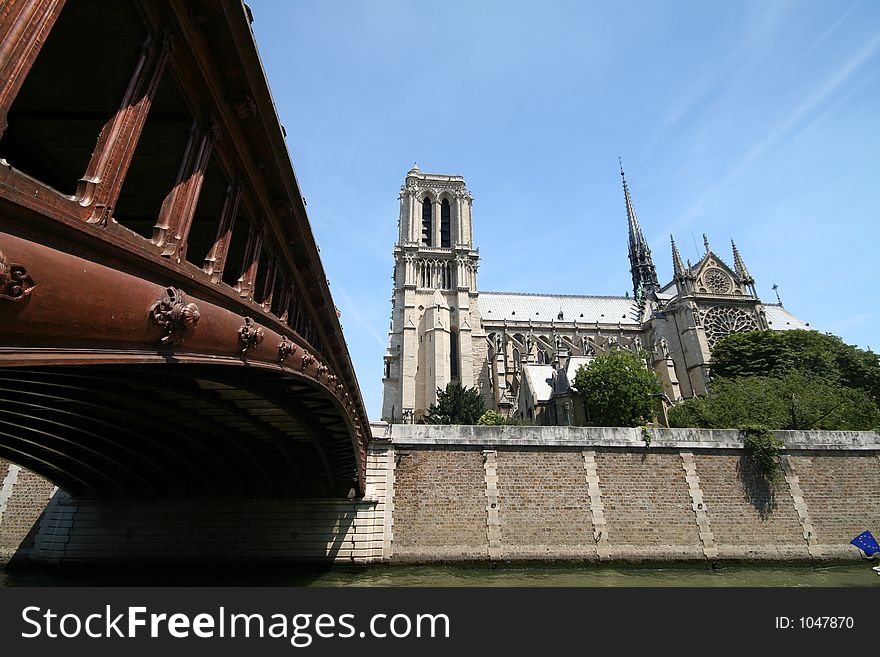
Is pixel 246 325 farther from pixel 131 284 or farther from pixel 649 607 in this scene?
pixel 649 607

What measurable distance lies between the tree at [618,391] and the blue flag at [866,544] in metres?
11.6

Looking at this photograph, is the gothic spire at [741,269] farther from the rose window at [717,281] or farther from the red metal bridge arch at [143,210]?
the red metal bridge arch at [143,210]

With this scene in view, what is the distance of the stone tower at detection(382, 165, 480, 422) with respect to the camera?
38625 mm

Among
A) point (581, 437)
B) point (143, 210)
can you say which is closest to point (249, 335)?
point (143, 210)

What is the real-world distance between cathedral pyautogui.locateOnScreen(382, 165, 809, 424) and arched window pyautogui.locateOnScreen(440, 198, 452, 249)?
0.36 ft

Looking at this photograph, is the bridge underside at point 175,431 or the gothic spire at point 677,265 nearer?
the bridge underside at point 175,431

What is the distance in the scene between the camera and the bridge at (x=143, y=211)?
2.17 metres

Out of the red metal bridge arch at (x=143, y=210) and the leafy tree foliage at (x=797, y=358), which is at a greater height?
the leafy tree foliage at (x=797, y=358)

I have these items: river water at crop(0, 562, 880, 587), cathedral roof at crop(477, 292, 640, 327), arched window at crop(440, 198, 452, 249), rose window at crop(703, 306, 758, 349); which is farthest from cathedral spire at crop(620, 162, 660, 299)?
river water at crop(0, 562, 880, 587)

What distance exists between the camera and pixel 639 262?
6669cm

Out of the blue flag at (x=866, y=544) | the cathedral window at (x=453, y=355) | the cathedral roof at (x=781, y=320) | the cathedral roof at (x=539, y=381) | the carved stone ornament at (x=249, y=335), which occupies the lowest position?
the blue flag at (x=866, y=544)

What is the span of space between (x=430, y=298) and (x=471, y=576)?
29.7 meters

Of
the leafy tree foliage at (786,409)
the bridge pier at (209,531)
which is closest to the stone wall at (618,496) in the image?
the bridge pier at (209,531)

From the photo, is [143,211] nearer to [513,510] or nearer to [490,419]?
[513,510]
